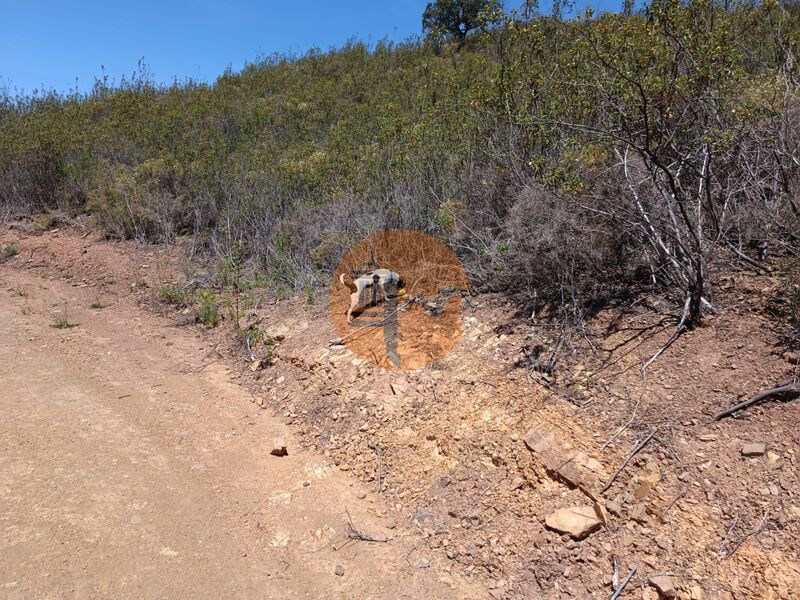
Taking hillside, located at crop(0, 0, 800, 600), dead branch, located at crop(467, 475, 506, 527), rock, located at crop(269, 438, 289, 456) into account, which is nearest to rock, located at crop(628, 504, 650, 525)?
hillside, located at crop(0, 0, 800, 600)

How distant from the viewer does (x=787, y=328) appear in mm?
2928

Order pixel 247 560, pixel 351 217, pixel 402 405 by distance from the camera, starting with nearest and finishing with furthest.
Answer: pixel 247 560
pixel 402 405
pixel 351 217

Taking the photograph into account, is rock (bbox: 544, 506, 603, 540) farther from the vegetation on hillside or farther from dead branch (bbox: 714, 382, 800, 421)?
the vegetation on hillside

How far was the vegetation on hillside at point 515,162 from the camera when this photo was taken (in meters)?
3.43

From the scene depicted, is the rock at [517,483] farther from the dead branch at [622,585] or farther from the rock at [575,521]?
the dead branch at [622,585]

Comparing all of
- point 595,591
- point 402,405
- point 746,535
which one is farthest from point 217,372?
point 746,535

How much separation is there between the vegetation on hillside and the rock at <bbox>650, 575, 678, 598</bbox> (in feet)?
5.09

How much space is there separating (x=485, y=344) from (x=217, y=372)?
92.5 inches

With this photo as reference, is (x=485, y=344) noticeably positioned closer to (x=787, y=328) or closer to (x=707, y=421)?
(x=707, y=421)

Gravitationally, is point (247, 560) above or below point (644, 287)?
below

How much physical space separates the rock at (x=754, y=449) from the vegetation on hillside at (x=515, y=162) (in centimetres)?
93
